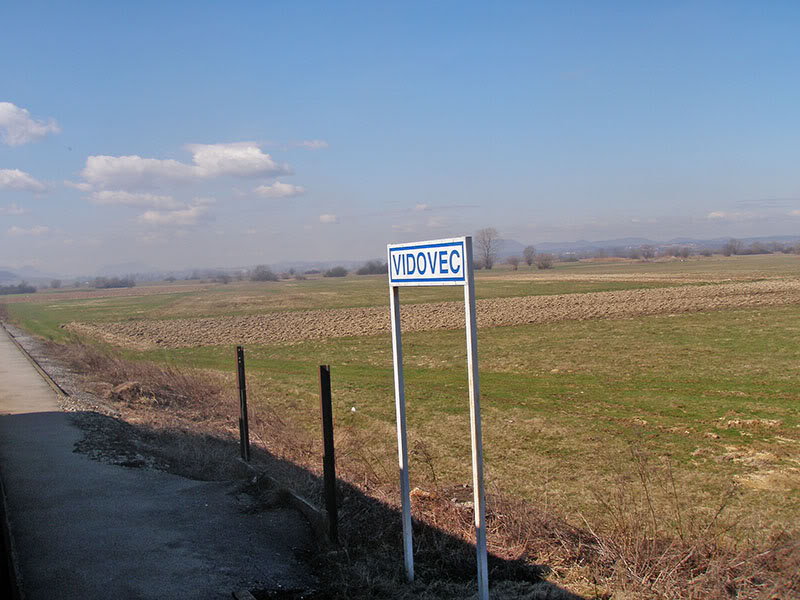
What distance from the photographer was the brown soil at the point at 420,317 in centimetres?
3584

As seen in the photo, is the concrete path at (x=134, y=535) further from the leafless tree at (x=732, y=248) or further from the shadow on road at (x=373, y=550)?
the leafless tree at (x=732, y=248)

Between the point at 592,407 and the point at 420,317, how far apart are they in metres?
26.4

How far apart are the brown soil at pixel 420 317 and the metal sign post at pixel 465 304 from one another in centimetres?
2867

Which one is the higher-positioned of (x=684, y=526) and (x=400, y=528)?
(x=400, y=528)

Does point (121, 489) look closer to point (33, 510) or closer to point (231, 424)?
point (33, 510)

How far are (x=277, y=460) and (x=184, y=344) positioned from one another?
26807 mm

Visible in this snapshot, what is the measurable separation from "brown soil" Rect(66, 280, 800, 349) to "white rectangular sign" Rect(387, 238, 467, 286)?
2880cm

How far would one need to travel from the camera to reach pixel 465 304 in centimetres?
478

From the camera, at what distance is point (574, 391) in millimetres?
16625

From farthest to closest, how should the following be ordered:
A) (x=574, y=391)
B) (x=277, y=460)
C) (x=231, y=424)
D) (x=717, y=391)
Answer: (x=574, y=391) → (x=717, y=391) → (x=231, y=424) → (x=277, y=460)

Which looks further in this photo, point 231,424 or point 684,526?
point 231,424

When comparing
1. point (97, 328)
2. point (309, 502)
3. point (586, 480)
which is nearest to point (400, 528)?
point (309, 502)

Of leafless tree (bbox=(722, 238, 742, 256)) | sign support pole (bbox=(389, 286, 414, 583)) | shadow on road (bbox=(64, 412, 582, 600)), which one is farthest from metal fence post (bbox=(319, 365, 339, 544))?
leafless tree (bbox=(722, 238, 742, 256))

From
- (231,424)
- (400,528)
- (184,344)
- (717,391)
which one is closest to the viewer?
(400,528)
